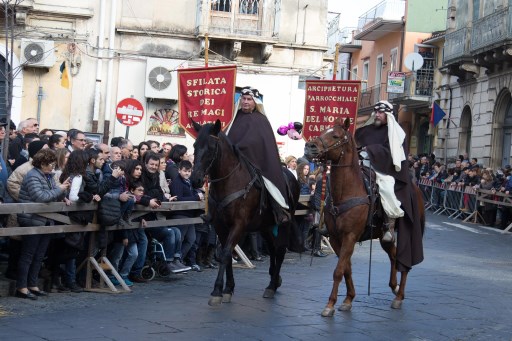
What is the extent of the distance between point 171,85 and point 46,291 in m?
17.9

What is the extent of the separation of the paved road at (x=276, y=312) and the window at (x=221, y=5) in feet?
52.3

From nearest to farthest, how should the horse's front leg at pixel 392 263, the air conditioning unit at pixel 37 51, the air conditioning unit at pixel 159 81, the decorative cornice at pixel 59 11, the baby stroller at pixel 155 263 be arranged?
the horse's front leg at pixel 392 263 → the baby stroller at pixel 155 263 → the air conditioning unit at pixel 37 51 → the decorative cornice at pixel 59 11 → the air conditioning unit at pixel 159 81

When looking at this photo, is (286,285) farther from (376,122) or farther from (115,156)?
(115,156)

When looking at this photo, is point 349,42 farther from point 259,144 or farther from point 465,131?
point 259,144

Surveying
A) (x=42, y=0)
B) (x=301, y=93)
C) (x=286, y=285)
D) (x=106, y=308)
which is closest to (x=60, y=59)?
(x=42, y=0)

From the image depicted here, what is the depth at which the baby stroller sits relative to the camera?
1358 centimetres

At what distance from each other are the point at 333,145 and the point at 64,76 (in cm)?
1864

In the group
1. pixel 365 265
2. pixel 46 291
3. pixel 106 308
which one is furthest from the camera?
pixel 365 265

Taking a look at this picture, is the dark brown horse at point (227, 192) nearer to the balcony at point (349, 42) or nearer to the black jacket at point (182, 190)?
the black jacket at point (182, 190)

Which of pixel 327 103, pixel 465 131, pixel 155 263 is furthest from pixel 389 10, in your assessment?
pixel 155 263

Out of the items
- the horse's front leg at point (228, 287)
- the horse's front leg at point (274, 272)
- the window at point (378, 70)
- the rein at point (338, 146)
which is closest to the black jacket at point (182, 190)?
the horse's front leg at point (274, 272)

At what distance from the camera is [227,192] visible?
Answer: 11.6 m

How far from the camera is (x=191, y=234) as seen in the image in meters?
14.8

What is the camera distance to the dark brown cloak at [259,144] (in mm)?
12055
